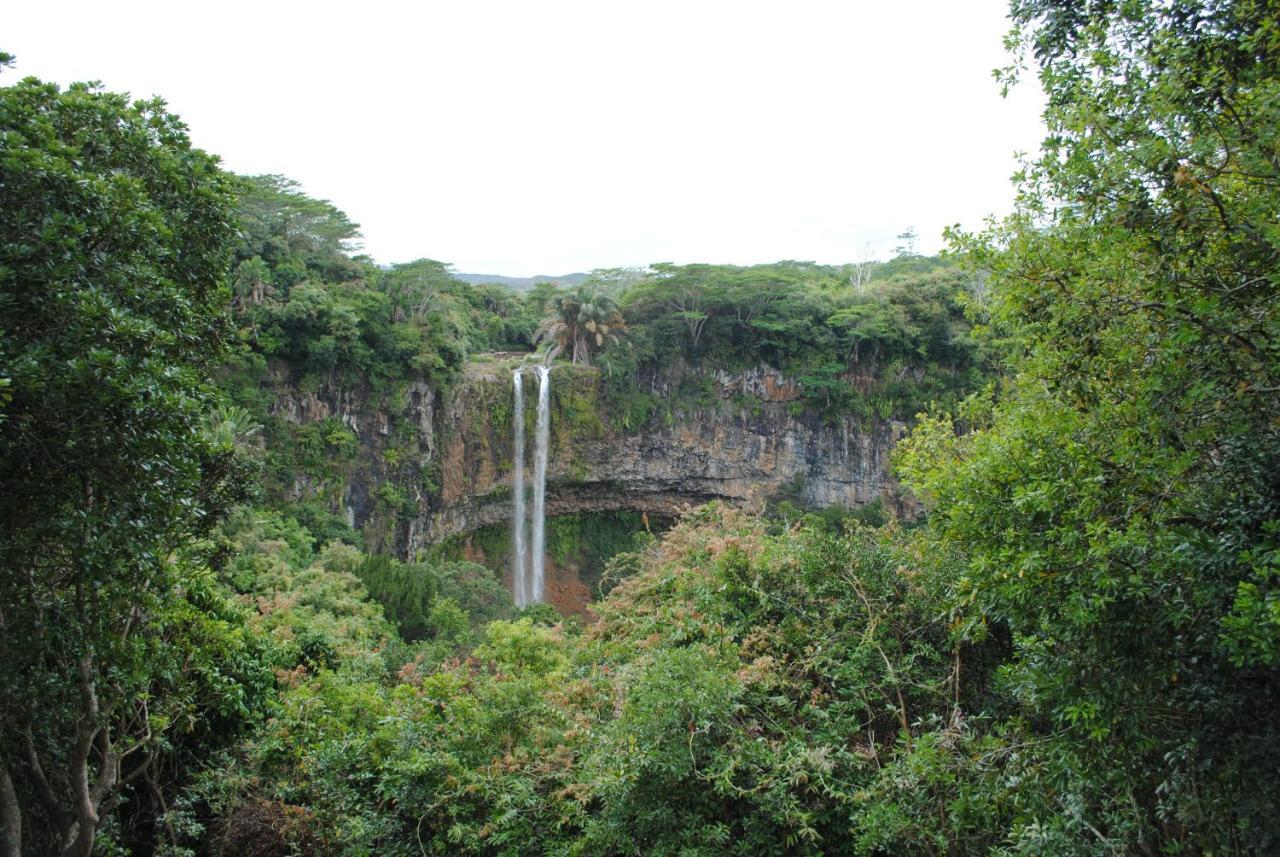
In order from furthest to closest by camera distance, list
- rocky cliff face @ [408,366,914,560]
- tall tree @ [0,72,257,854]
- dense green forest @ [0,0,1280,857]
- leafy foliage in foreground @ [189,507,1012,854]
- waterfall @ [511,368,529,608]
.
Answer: rocky cliff face @ [408,366,914,560]
waterfall @ [511,368,529,608]
leafy foliage in foreground @ [189,507,1012,854]
tall tree @ [0,72,257,854]
dense green forest @ [0,0,1280,857]

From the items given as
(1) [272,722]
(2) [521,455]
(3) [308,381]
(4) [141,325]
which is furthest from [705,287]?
(4) [141,325]

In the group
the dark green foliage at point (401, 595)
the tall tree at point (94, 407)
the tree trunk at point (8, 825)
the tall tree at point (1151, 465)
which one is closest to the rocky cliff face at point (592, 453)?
the dark green foliage at point (401, 595)

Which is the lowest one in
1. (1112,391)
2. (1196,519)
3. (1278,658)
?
(1278,658)

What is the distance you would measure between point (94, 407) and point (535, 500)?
2112cm

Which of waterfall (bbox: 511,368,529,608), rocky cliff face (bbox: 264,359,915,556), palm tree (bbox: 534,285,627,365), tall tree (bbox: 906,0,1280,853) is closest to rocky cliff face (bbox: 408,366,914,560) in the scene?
rocky cliff face (bbox: 264,359,915,556)

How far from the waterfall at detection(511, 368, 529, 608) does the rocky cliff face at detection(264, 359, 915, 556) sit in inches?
9.6

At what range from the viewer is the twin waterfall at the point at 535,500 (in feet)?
77.0

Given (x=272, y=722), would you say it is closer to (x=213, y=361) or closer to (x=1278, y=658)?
(x=213, y=361)

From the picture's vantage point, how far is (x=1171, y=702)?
280 cm

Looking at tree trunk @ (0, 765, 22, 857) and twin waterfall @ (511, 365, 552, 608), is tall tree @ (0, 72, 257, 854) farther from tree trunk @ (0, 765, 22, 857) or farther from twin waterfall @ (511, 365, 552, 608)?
twin waterfall @ (511, 365, 552, 608)

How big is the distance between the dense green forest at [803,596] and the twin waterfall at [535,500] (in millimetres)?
15890

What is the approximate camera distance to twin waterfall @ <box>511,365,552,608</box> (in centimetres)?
2348

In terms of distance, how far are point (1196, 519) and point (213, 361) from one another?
4775 mm

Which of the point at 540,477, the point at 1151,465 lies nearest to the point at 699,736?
the point at 1151,465
